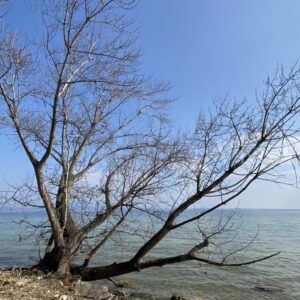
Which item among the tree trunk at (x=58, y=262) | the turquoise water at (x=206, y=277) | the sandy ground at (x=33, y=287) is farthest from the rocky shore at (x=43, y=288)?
the turquoise water at (x=206, y=277)

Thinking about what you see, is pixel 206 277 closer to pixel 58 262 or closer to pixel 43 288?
pixel 58 262

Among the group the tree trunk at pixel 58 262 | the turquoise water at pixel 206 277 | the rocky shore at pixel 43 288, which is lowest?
the turquoise water at pixel 206 277

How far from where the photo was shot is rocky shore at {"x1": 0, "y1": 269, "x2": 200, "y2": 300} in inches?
290

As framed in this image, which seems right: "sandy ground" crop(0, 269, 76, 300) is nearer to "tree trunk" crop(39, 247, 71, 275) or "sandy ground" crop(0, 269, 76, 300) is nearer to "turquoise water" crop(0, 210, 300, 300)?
"tree trunk" crop(39, 247, 71, 275)

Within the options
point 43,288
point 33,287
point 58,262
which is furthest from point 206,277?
point 33,287

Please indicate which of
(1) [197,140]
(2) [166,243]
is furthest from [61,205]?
(2) [166,243]

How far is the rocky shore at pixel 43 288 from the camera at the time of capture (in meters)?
7.36

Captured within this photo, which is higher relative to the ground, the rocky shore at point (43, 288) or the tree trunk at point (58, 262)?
the tree trunk at point (58, 262)

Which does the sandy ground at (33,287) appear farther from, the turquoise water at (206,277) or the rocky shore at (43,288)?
the turquoise water at (206,277)

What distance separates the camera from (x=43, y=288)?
8.07m

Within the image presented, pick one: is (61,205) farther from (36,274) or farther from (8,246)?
(8,246)

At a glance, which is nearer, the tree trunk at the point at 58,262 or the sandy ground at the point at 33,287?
the sandy ground at the point at 33,287

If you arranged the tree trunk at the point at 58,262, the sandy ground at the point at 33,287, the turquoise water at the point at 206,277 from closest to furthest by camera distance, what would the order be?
the sandy ground at the point at 33,287 → the tree trunk at the point at 58,262 → the turquoise water at the point at 206,277

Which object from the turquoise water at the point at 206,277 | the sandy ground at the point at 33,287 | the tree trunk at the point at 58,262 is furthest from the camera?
the turquoise water at the point at 206,277
